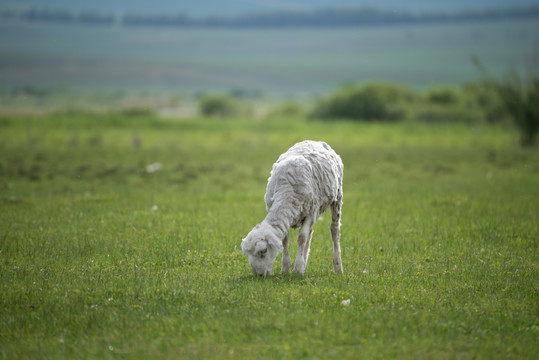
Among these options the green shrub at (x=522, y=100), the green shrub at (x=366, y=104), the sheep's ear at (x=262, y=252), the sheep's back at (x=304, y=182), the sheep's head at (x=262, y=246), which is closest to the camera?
the sheep's head at (x=262, y=246)

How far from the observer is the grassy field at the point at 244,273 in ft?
26.4

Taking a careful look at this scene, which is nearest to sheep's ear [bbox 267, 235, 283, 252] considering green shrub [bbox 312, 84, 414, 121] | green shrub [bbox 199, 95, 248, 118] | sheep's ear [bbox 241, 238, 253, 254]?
sheep's ear [bbox 241, 238, 253, 254]

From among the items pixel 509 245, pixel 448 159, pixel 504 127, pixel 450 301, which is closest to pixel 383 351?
pixel 450 301

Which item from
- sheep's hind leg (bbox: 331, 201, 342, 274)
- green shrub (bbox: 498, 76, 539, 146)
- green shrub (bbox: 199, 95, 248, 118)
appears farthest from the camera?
green shrub (bbox: 199, 95, 248, 118)

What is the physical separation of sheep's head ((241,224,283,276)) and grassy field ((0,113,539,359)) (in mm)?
333

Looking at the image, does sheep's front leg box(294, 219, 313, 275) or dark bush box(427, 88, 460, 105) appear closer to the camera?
sheep's front leg box(294, 219, 313, 275)

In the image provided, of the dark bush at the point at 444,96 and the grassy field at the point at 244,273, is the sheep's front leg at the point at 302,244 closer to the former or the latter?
the grassy field at the point at 244,273

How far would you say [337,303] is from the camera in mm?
9336

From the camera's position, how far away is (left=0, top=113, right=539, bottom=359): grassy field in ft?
26.4

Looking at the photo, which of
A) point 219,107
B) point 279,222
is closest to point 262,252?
point 279,222

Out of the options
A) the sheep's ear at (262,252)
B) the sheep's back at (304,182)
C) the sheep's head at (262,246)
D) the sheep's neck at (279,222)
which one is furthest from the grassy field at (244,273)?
the sheep's back at (304,182)

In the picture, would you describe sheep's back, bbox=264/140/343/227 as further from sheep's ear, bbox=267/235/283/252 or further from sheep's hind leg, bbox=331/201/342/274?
sheep's ear, bbox=267/235/283/252

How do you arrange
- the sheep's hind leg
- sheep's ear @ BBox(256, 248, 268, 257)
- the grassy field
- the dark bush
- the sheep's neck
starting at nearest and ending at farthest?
1. the grassy field
2. sheep's ear @ BBox(256, 248, 268, 257)
3. the sheep's neck
4. the sheep's hind leg
5. the dark bush

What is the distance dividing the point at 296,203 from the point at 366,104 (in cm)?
6084
